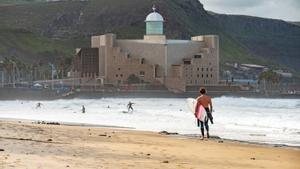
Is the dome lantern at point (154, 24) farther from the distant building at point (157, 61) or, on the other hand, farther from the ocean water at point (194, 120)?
the ocean water at point (194, 120)

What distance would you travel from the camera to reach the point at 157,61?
113250mm

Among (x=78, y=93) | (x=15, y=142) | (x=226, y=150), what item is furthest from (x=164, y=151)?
(x=78, y=93)

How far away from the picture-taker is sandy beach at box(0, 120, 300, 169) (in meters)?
11.8

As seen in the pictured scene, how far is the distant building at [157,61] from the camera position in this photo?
369 feet

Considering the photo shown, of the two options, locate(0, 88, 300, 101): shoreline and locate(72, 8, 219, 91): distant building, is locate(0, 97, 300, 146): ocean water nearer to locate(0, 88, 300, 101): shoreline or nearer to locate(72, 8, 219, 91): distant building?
locate(0, 88, 300, 101): shoreline

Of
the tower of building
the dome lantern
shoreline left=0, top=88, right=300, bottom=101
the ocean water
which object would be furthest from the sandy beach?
the dome lantern

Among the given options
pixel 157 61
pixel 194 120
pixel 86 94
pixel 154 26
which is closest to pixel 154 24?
pixel 154 26

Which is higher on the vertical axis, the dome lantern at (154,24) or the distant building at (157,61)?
the dome lantern at (154,24)

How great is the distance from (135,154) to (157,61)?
325ft

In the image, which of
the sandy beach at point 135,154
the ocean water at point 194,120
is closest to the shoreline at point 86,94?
the ocean water at point 194,120

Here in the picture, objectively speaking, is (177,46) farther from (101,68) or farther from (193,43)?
(101,68)

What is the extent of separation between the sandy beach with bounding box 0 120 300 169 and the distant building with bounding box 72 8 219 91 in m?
93.8

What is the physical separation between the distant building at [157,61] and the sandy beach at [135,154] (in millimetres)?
93841

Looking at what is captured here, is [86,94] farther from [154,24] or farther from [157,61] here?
[154,24]
